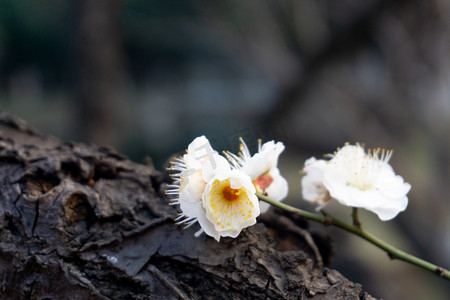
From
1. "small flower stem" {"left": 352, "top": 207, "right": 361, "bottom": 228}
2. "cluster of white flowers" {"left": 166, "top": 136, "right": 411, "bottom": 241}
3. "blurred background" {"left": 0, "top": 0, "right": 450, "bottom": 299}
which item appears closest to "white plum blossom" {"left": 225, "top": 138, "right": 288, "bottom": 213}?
"cluster of white flowers" {"left": 166, "top": 136, "right": 411, "bottom": 241}

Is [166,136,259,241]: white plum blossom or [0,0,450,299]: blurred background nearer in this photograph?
[166,136,259,241]: white plum blossom

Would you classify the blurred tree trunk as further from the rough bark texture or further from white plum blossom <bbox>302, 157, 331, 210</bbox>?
white plum blossom <bbox>302, 157, 331, 210</bbox>

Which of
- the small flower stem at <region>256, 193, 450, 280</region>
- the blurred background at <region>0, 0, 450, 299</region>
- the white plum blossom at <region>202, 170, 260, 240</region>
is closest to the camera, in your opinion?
the white plum blossom at <region>202, 170, 260, 240</region>

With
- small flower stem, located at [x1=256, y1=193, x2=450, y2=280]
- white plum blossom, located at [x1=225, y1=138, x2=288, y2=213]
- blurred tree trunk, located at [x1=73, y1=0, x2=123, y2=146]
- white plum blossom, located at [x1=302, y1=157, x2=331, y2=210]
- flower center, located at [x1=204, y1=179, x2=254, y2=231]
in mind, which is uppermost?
blurred tree trunk, located at [x1=73, y1=0, x2=123, y2=146]

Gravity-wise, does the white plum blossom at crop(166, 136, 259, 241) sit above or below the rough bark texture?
above

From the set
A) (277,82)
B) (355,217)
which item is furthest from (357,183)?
(277,82)

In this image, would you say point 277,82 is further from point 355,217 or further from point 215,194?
point 215,194

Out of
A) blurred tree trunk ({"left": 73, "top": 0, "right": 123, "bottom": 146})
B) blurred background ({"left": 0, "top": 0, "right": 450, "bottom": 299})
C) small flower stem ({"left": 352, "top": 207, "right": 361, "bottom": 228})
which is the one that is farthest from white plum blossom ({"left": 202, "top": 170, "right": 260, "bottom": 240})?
blurred tree trunk ({"left": 73, "top": 0, "right": 123, "bottom": 146})

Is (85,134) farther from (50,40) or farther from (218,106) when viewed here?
(218,106)

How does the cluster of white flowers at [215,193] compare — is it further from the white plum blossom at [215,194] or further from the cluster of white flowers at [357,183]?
the cluster of white flowers at [357,183]

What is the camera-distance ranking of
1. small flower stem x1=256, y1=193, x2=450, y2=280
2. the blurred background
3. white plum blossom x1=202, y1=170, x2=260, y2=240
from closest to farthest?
1. white plum blossom x1=202, y1=170, x2=260, y2=240
2. small flower stem x1=256, y1=193, x2=450, y2=280
3. the blurred background
